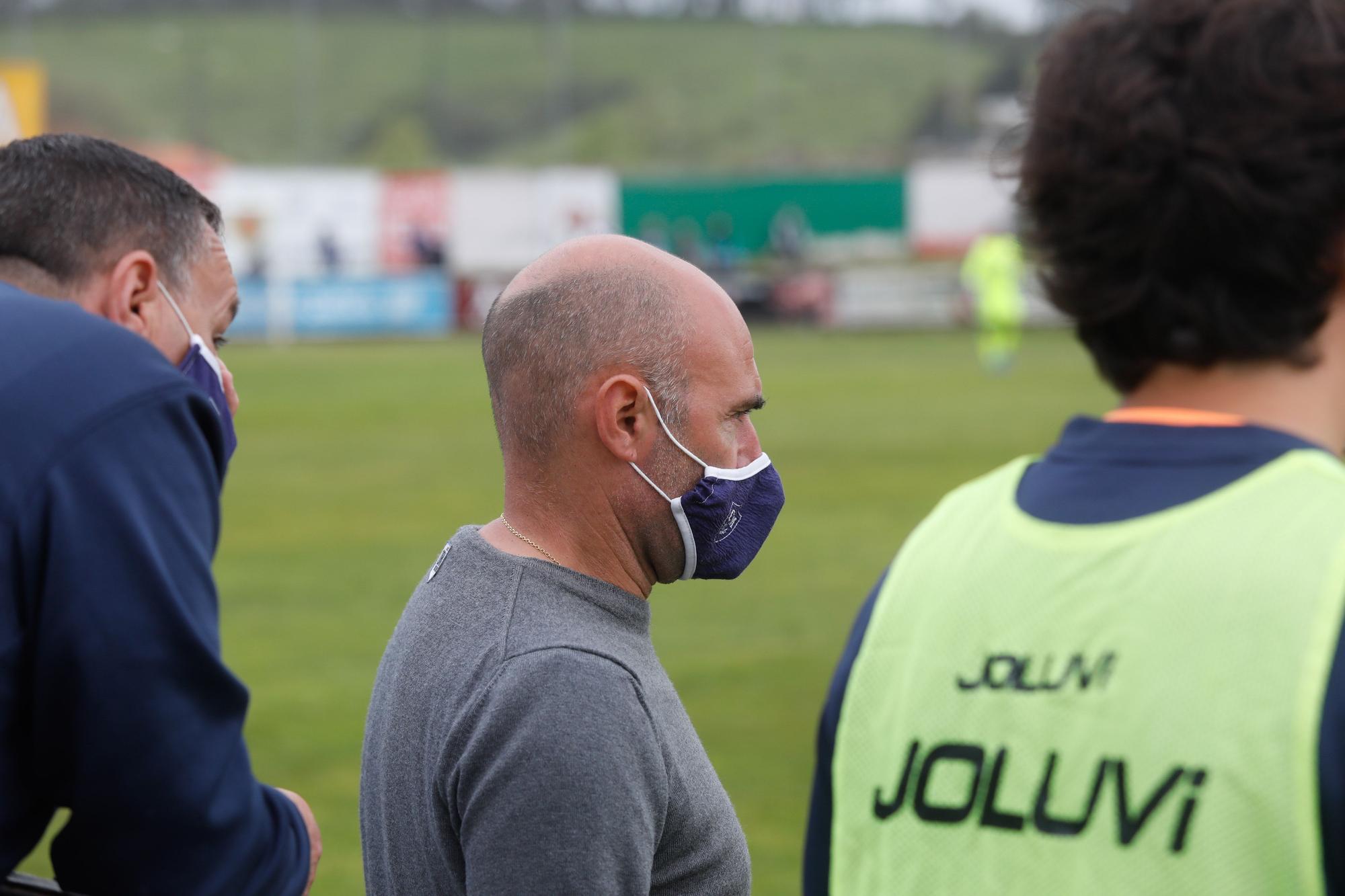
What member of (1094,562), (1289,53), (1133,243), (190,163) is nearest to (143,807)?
(1094,562)

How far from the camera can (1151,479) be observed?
1456 mm

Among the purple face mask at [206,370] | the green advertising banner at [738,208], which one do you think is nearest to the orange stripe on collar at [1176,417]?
the purple face mask at [206,370]

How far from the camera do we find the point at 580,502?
2.35 meters

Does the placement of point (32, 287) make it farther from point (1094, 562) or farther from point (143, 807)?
point (1094, 562)

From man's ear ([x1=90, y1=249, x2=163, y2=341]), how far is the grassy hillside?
5868cm

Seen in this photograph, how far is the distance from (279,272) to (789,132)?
1278 inches

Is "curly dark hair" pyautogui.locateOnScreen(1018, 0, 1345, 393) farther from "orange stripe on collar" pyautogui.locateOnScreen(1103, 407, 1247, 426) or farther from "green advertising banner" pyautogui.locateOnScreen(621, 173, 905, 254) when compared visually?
"green advertising banner" pyautogui.locateOnScreen(621, 173, 905, 254)

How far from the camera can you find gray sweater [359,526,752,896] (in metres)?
1.94

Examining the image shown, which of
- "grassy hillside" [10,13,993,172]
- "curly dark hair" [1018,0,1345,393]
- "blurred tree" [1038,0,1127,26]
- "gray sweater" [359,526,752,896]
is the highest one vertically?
"blurred tree" [1038,0,1127,26]

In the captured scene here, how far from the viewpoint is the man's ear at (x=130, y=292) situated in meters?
2.41

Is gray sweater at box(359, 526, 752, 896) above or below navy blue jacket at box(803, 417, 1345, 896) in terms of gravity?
below

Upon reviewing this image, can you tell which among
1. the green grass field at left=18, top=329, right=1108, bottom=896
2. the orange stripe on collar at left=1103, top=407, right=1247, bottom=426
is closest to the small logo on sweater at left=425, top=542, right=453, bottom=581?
the orange stripe on collar at left=1103, top=407, right=1247, bottom=426

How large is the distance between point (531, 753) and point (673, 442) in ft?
2.04

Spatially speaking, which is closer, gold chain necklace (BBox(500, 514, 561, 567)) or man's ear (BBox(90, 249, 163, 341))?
gold chain necklace (BBox(500, 514, 561, 567))
